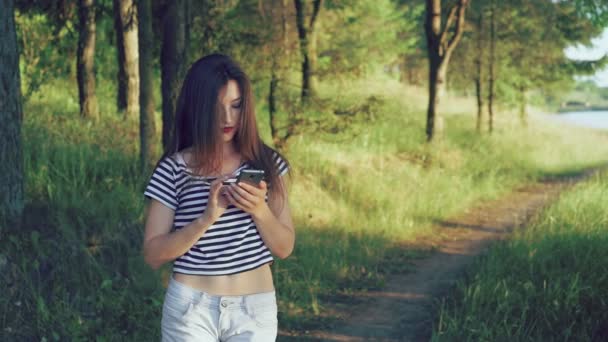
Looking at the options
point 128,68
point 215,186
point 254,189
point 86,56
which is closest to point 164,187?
point 215,186

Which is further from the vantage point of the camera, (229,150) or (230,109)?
(229,150)

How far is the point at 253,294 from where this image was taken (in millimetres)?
2664

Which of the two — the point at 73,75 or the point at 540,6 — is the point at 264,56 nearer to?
the point at 73,75

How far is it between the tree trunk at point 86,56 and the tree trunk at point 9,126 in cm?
511

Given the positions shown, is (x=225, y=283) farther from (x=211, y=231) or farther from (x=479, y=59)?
(x=479, y=59)

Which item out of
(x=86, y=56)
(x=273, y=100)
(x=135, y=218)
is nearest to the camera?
(x=135, y=218)

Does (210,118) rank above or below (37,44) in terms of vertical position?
below

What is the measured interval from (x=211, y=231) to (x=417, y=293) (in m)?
5.10

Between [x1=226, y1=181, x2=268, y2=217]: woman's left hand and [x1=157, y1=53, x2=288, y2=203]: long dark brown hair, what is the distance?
241 millimetres

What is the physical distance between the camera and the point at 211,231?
262cm

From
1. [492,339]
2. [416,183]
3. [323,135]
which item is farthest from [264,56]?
[492,339]

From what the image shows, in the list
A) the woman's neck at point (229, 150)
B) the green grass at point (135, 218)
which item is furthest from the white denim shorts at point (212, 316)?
the green grass at point (135, 218)

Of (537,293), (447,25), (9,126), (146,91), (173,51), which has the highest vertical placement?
(447,25)

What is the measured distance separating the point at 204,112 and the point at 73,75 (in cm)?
1388
